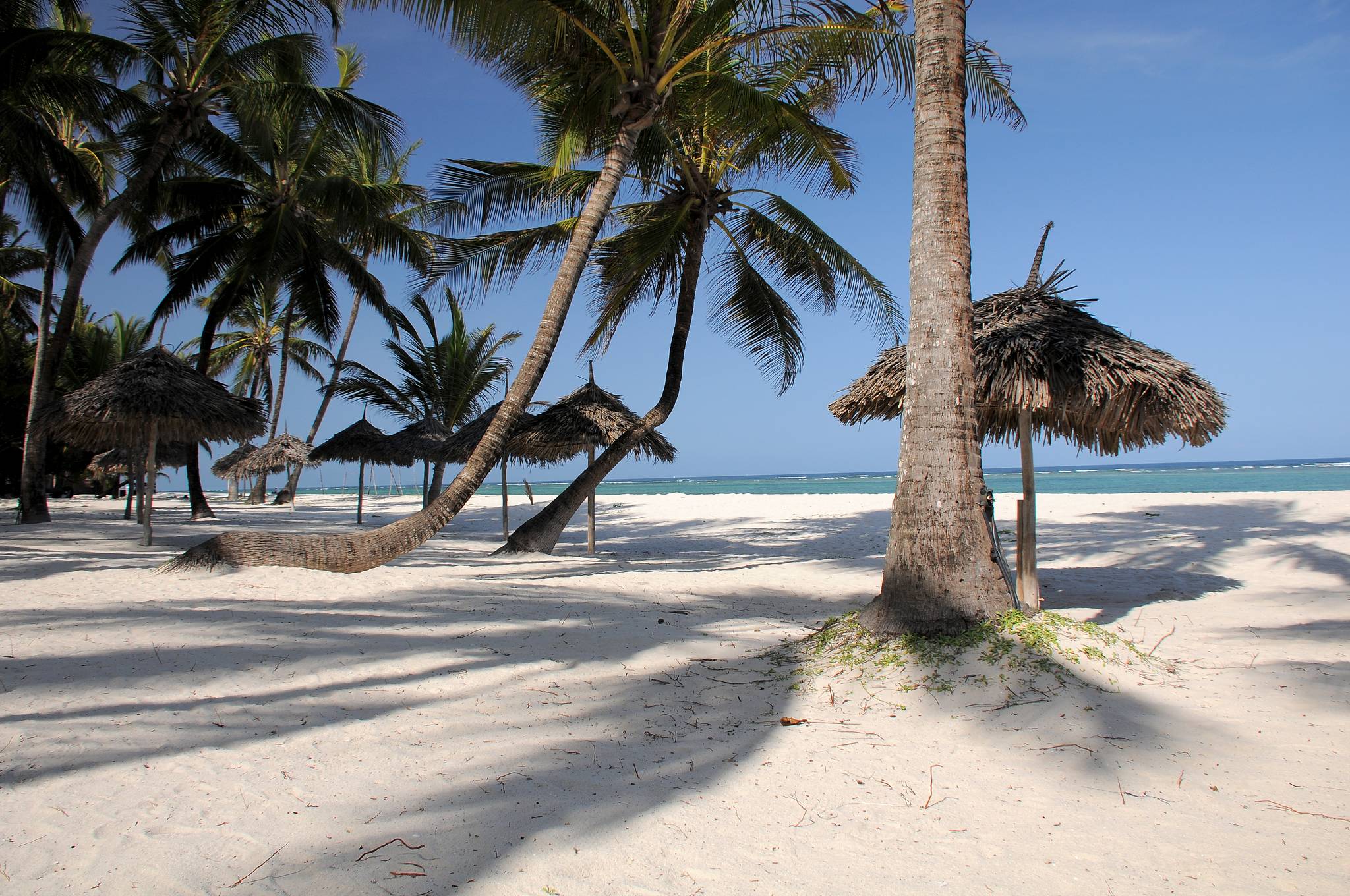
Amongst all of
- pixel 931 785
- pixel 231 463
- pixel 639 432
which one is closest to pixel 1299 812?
pixel 931 785

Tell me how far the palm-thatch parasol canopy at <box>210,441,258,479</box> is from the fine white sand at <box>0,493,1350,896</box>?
2245cm

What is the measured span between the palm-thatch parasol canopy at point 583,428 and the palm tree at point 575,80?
344 centimetres

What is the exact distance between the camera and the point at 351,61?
21.0 meters

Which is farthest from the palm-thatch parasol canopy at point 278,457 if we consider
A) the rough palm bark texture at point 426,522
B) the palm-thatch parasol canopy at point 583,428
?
the rough palm bark texture at point 426,522

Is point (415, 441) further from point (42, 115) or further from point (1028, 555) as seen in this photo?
point (1028, 555)

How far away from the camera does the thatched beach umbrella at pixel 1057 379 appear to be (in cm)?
537

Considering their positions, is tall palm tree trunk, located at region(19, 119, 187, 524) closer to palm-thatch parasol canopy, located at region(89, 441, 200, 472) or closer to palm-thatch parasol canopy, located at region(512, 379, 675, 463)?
palm-thatch parasol canopy, located at region(512, 379, 675, 463)

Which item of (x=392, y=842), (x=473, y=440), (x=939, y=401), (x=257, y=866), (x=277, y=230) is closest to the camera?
(x=257, y=866)

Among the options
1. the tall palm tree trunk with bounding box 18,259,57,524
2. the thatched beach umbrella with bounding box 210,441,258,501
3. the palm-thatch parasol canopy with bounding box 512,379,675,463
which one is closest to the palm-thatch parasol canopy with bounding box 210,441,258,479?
the thatched beach umbrella with bounding box 210,441,258,501

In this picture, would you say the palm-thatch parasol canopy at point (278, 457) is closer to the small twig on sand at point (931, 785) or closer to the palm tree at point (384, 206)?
the palm tree at point (384, 206)

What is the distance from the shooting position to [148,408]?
9.27m

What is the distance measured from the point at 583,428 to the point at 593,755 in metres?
7.39

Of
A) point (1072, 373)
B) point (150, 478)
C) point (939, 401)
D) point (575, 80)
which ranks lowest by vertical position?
point (150, 478)

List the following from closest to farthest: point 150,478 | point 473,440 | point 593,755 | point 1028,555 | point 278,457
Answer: point 593,755 < point 1028,555 < point 150,478 < point 473,440 < point 278,457
